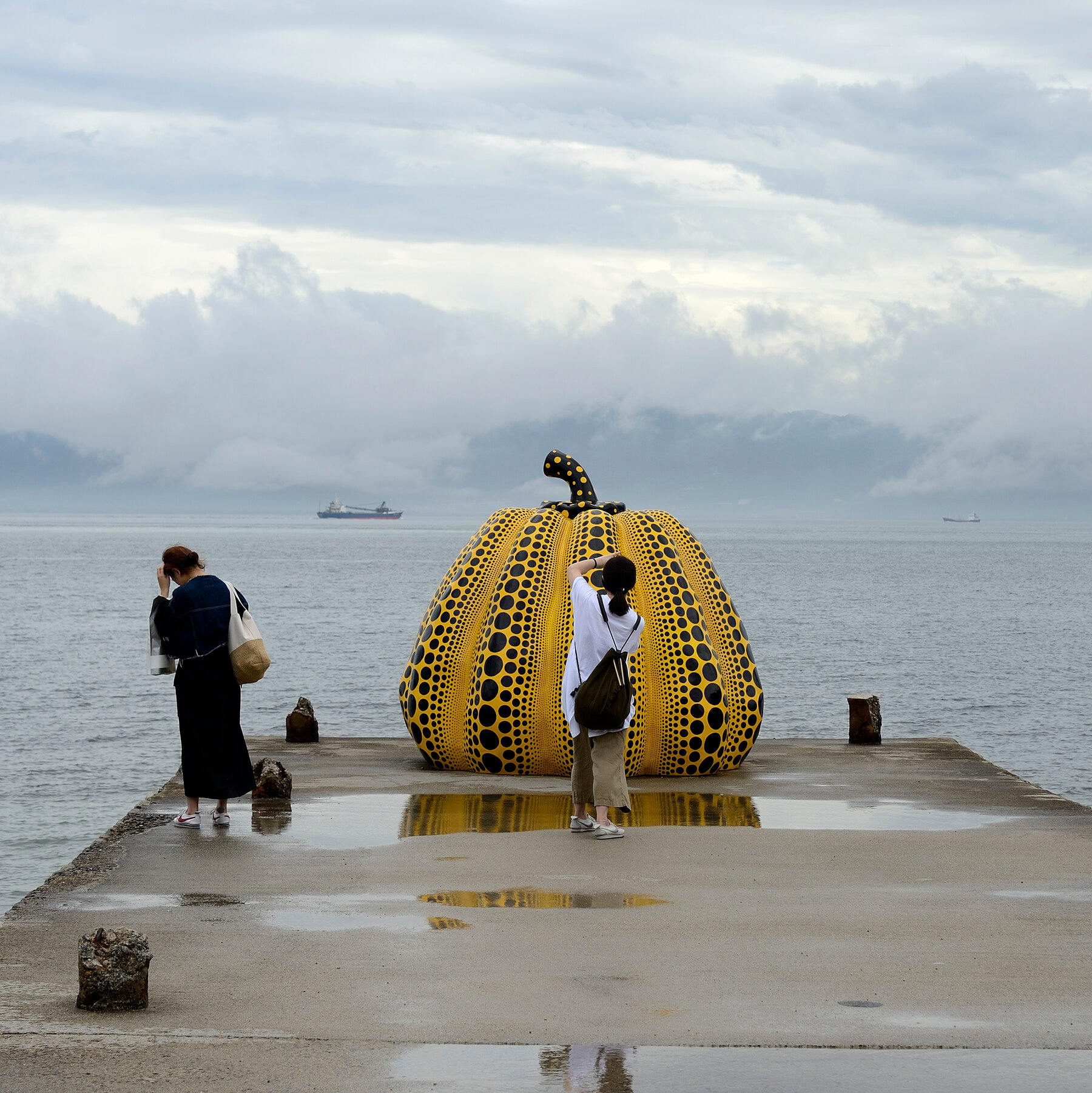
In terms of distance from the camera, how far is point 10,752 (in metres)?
24.5

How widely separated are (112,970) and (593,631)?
4367mm

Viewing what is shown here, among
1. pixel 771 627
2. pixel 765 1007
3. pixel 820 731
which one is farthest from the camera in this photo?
pixel 771 627

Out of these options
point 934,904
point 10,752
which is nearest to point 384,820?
point 934,904

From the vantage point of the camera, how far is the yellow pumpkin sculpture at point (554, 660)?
1244cm

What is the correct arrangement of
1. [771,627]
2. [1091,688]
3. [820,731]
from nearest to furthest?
[820,731] → [1091,688] → [771,627]

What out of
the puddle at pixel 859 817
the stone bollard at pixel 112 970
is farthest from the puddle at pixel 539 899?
the puddle at pixel 859 817

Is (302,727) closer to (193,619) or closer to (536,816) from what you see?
(536,816)

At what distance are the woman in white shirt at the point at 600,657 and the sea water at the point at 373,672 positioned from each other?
794 cm

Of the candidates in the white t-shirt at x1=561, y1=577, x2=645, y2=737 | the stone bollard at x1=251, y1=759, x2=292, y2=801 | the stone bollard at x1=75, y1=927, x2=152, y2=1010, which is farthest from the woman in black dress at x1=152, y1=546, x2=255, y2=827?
the stone bollard at x1=75, y1=927, x2=152, y2=1010

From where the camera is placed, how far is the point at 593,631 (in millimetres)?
9375

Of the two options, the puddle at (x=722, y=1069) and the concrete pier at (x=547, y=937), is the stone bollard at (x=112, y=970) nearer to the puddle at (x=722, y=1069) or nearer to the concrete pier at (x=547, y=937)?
the concrete pier at (x=547, y=937)

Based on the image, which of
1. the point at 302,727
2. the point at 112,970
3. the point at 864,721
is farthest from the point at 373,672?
the point at 112,970

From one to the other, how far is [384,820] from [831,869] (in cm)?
330

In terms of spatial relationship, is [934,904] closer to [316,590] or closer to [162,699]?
[162,699]
